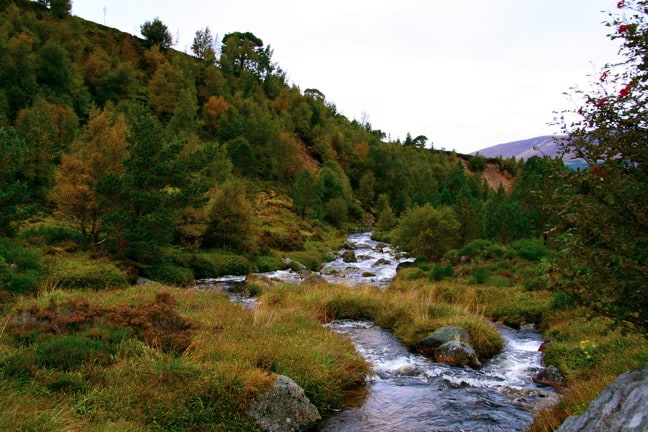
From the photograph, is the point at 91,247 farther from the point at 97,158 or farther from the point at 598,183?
the point at 598,183

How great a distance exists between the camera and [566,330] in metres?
14.4

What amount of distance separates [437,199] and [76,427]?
6412 centimetres

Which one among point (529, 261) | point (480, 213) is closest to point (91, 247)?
point (529, 261)

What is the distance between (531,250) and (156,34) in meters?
132

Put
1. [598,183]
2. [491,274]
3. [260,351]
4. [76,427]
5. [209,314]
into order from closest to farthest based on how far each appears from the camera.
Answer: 1. [598,183]
2. [76,427]
3. [260,351]
4. [209,314]
5. [491,274]

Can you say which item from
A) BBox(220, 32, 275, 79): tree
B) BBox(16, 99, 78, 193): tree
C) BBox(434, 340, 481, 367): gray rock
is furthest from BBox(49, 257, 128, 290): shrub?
BBox(220, 32, 275, 79): tree

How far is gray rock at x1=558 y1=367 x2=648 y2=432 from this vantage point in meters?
4.74

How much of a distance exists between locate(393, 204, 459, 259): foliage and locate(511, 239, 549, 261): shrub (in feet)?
21.7

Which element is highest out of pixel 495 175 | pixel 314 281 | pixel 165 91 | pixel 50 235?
pixel 165 91

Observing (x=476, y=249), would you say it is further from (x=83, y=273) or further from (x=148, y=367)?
(x=148, y=367)

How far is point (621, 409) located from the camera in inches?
201

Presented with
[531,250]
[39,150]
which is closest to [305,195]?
[39,150]

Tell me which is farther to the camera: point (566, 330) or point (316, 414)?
point (566, 330)

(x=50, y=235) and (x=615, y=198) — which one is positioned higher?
(x=615, y=198)
